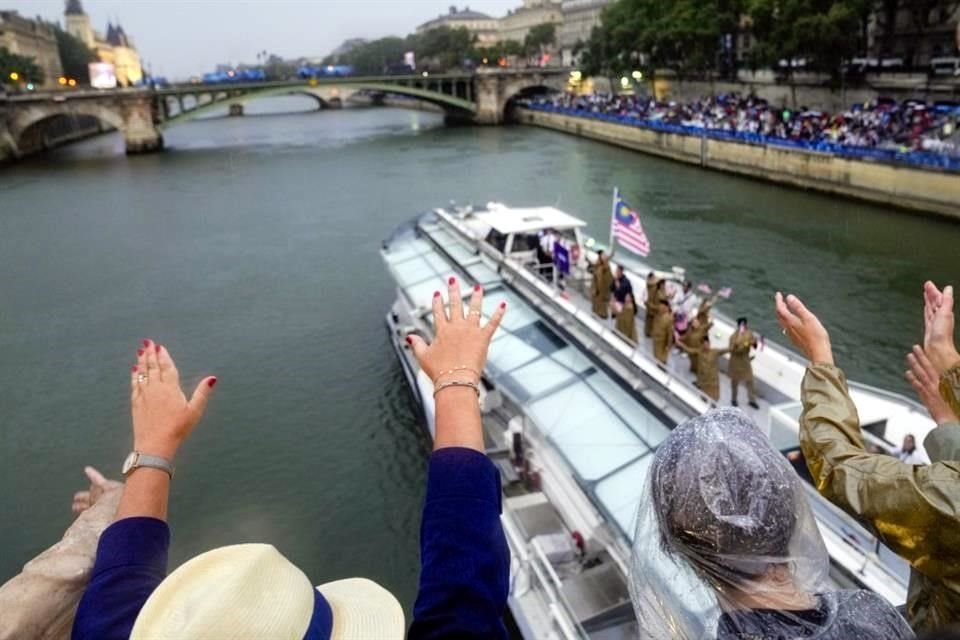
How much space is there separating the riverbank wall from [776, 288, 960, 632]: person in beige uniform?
829 inches

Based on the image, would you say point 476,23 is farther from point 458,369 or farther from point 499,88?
point 458,369

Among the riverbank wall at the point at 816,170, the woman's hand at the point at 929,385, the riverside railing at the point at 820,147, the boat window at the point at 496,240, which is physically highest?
the woman's hand at the point at 929,385

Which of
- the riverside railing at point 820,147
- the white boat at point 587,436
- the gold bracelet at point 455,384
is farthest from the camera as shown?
the riverside railing at point 820,147

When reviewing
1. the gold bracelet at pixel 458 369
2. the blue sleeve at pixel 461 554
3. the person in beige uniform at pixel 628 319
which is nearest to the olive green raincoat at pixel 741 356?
the person in beige uniform at pixel 628 319

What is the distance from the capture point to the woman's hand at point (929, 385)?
201 centimetres

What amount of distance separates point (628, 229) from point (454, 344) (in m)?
8.89

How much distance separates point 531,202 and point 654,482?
24.7 metres

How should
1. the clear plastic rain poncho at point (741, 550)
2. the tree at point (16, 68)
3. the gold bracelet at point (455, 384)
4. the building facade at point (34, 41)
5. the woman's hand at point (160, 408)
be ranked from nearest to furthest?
the clear plastic rain poncho at point (741, 550)
the gold bracelet at point (455, 384)
the woman's hand at point (160, 408)
the tree at point (16, 68)
the building facade at point (34, 41)

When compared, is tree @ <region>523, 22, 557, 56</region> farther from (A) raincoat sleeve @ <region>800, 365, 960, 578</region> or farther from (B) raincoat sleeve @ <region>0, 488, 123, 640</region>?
→ (B) raincoat sleeve @ <region>0, 488, 123, 640</region>

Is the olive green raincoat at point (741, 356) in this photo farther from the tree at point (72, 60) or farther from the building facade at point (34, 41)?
the tree at point (72, 60)

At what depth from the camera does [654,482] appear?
1.51m

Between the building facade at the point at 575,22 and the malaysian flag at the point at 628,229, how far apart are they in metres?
89.9

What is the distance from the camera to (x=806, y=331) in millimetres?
2068

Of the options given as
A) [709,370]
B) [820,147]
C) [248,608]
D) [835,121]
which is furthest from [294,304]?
[835,121]
